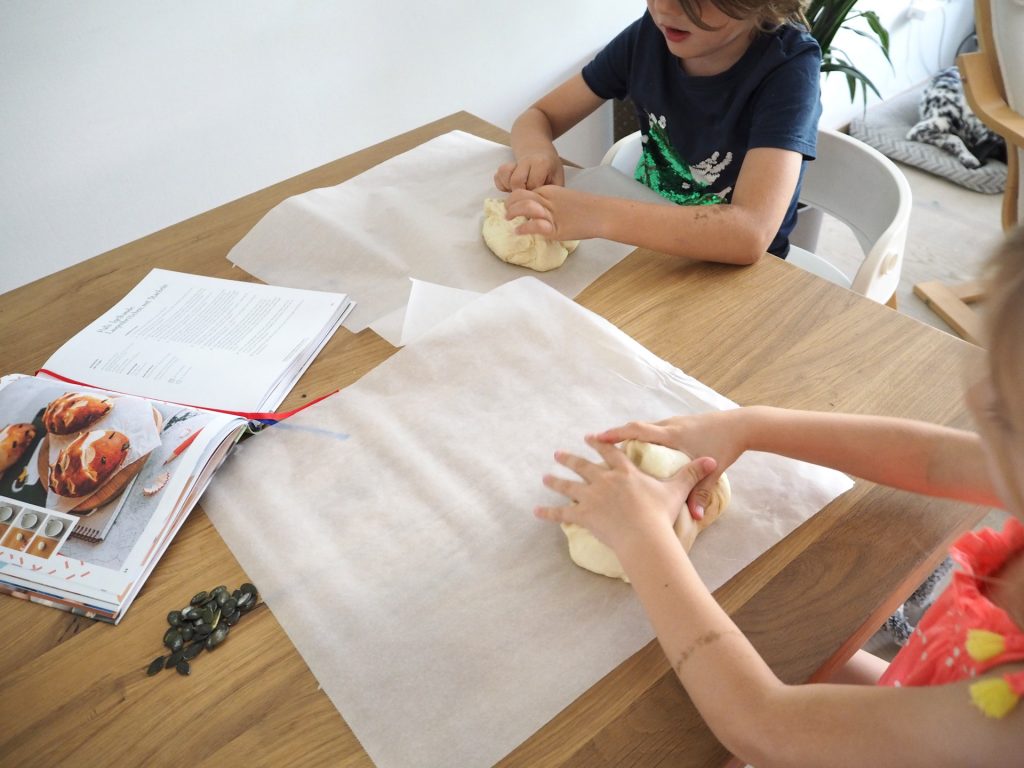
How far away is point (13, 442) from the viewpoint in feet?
2.47

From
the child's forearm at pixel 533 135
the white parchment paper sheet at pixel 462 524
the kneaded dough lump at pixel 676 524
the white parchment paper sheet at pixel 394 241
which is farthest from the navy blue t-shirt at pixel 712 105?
the kneaded dough lump at pixel 676 524

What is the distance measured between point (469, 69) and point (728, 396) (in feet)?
4.64

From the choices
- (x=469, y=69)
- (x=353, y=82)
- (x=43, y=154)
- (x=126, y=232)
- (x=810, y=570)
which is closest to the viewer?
(x=810, y=570)

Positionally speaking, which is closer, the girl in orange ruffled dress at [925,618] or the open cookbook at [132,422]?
the girl in orange ruffled dress at [925,618]

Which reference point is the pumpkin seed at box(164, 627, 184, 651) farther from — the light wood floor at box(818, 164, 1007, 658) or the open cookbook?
the light wood floor at box(818, 164, 1007, 658)

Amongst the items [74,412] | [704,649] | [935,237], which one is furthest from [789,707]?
[935,237]

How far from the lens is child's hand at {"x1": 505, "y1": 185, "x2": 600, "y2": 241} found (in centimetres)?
95

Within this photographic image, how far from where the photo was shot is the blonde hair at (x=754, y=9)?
0.90 metres

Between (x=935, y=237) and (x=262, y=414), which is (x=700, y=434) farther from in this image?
(x=935, y=237)

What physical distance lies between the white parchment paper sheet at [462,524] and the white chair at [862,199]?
0.39 m

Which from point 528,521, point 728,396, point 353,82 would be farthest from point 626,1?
point 528,521

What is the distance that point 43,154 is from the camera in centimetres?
138

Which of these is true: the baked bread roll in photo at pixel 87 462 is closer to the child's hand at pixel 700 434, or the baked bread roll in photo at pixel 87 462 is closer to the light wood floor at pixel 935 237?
the child's hand at pixel 700 434

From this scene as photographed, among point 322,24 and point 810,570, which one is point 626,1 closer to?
point 322,24
